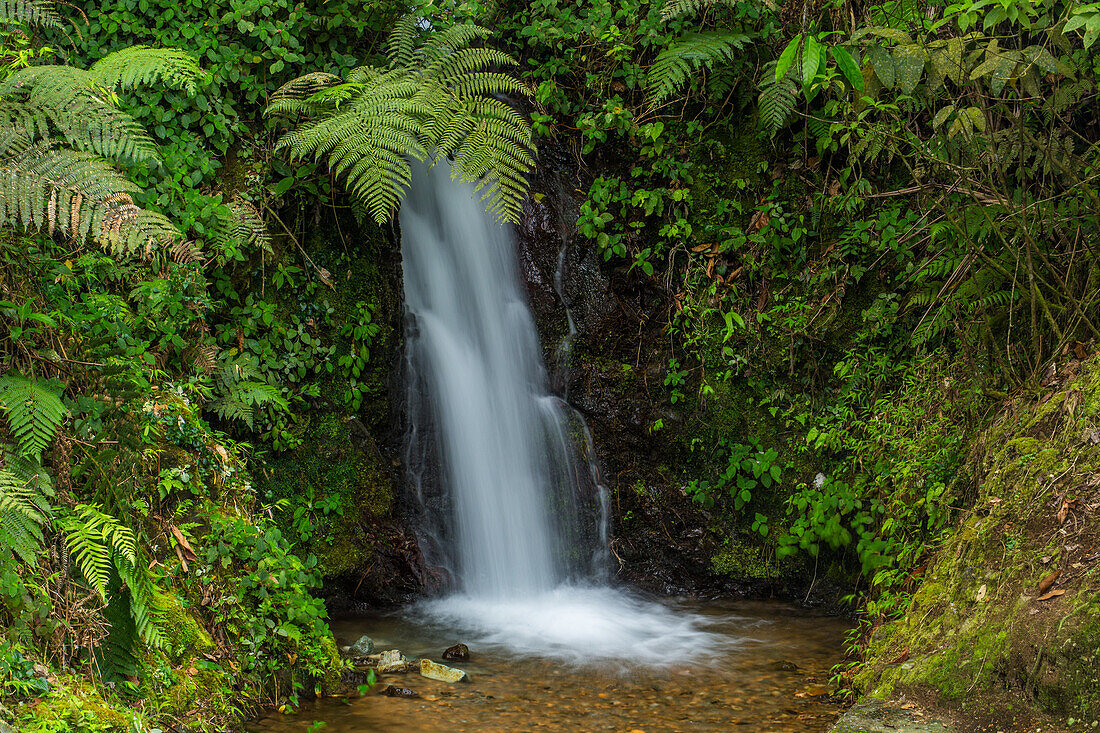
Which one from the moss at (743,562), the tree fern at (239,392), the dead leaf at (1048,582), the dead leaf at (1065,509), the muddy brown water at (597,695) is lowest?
the muddy brown water at (597,695)

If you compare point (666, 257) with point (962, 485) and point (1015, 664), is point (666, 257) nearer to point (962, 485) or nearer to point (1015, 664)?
point (962, 485)

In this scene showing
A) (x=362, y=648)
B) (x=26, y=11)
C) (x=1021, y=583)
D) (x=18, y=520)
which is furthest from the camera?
(x=362, y=648)

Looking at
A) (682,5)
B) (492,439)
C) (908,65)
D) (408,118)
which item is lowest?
(492,439)

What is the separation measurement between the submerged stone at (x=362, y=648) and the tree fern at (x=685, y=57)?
3.95m

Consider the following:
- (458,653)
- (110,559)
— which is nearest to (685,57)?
(458,653)

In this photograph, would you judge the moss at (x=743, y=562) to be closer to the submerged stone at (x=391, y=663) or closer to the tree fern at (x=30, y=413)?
the submerged stone at (x=391, y=663)

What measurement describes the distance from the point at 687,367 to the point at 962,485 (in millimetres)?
2322

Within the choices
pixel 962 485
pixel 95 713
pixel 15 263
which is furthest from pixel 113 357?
pixel 962 485

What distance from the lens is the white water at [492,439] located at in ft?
17.9

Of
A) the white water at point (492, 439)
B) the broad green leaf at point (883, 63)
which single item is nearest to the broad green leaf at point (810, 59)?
the broad green leaf at point (883, 63)

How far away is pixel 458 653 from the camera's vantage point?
173 inches

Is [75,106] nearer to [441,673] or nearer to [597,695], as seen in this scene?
[441,673]

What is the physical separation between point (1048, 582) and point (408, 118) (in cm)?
423

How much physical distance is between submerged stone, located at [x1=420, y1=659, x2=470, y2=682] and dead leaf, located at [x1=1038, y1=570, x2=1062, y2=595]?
2595 millimetres
